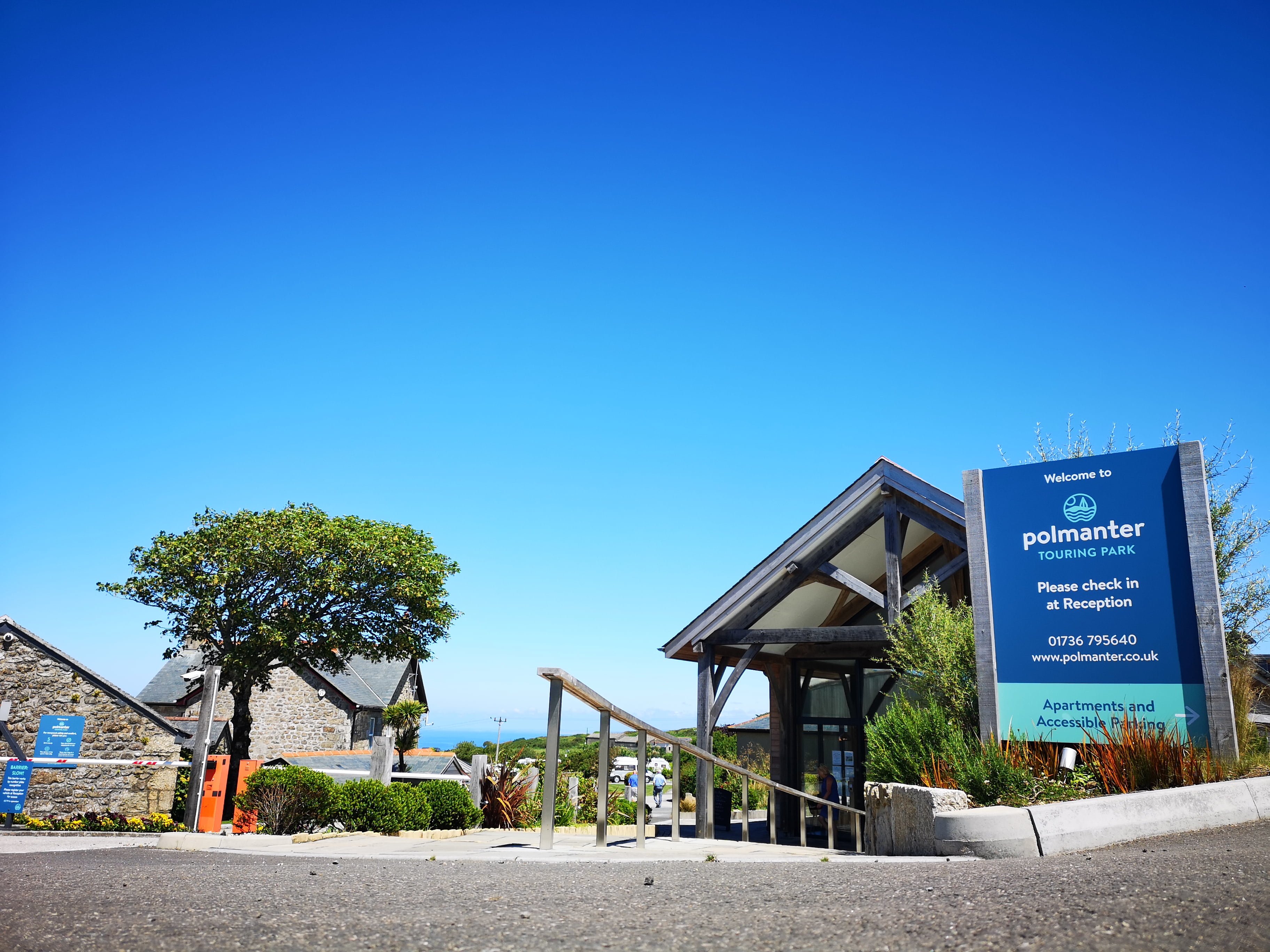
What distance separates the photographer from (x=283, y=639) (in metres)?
22.4

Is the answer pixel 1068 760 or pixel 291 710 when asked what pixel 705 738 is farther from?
pixel 291 710

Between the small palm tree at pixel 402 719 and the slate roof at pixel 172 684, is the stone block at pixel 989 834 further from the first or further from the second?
the slate roof at pixel 172 684

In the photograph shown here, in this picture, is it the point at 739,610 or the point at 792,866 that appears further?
the point at 739,610

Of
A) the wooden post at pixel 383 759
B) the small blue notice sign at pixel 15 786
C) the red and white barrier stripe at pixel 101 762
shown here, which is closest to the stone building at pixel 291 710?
the small blue notice sign at pixel 15 786

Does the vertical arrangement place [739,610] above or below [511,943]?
above

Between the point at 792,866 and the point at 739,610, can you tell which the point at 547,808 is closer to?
the point at 792,866

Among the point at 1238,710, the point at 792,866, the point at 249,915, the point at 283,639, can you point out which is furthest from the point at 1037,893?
the point at 283,639

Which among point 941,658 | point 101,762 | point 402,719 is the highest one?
point 941,658

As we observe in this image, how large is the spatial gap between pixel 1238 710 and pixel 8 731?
17.9m

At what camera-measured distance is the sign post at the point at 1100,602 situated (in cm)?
895

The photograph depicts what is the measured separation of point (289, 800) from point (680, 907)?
8.23 meters

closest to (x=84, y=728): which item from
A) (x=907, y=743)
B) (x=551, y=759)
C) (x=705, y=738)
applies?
(x=705, y=738)

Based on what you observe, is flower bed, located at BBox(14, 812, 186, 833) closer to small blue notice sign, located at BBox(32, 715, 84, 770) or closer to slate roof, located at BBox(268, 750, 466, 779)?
small blue notice sign, located at BBox(32, 715, 84, 770)

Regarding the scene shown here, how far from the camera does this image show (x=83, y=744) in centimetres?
1530
